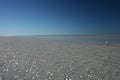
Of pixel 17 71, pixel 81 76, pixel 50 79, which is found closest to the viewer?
pixel 50 79

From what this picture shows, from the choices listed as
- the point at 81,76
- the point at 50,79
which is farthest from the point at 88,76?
the point at 50,79

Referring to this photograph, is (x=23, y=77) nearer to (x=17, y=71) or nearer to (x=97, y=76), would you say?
(x=17, y=71)

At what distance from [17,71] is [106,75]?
24.8ft

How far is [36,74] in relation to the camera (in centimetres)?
1381

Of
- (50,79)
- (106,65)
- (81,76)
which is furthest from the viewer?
(106,65)

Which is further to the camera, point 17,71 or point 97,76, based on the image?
point 17,71

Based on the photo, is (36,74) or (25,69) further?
(25,69)

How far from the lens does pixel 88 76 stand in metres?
13.2

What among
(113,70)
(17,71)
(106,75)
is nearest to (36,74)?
(17,71)

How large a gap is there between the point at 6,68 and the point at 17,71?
4.84ft

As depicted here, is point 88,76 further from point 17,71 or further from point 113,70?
point 17,71

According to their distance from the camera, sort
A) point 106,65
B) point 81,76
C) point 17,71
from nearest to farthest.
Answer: point 81,76
point 17,71
point 106,65

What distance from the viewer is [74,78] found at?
1286cm

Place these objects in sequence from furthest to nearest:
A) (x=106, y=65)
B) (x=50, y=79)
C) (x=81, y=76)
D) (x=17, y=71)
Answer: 1. (x=106, y=65)
2. (x=17, y=71)
3. (x=81, y=76)
4. (x=50, y=79)
